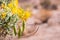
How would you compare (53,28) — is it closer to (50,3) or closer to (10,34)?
(10,34)

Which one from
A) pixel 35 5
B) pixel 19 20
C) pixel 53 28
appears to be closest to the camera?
pixel 19 20

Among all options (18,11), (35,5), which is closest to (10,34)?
(18,11)

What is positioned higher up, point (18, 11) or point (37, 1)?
point (18, 11)

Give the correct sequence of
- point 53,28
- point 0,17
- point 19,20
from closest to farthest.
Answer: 1. point 0,17
2. point 19,20
3. point 53,28

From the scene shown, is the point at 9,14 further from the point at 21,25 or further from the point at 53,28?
the point at 53,28

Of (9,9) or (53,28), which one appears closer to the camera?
(9,9)

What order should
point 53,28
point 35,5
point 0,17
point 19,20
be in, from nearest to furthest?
point 0,17 < point 19,20 < point 53,28 < point 35,5

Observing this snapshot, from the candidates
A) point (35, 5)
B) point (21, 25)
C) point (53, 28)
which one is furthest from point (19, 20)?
point (35, 5)

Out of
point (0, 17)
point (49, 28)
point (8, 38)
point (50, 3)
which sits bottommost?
point (50, 3)

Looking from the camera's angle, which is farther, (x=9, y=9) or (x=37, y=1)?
(x=37, y=1)
